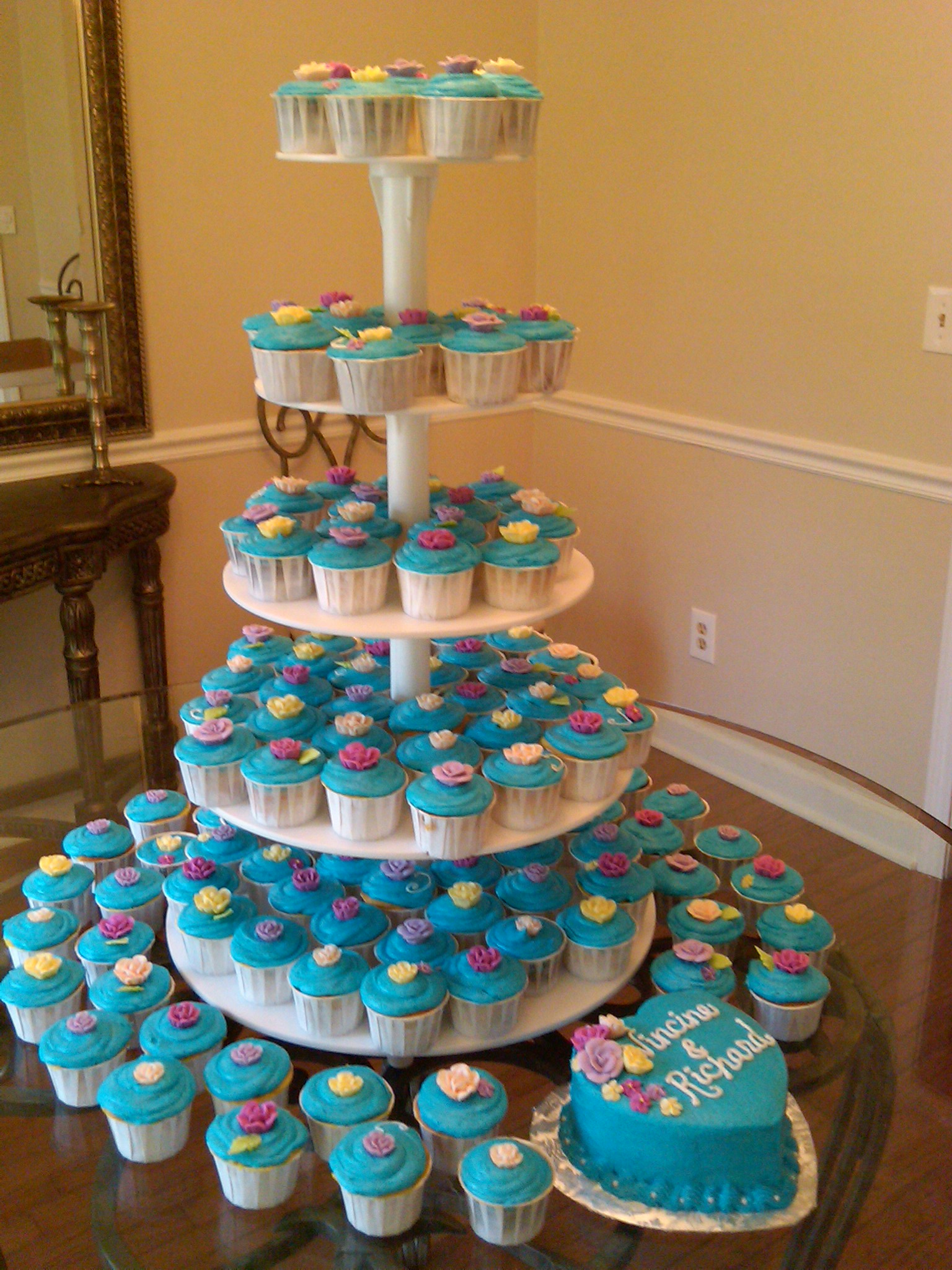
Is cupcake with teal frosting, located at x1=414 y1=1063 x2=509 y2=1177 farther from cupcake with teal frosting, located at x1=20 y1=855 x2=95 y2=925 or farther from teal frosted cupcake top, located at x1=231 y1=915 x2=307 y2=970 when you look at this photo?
cupcake with teal frosting, located at x1=20 y1=855 x2=95 y2=925

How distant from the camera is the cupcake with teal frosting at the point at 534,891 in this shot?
5.36 feet

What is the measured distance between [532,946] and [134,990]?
478mm

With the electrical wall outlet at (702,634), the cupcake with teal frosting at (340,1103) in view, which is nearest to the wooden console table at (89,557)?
the cupcake with teal frosting at (340,1103)

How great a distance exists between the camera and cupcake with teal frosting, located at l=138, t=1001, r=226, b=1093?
1.40 metres

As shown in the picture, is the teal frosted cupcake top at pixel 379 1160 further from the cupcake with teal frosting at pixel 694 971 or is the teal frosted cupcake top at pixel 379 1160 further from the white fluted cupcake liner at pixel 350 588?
the white fluted cupcake liner at pixel 350 588

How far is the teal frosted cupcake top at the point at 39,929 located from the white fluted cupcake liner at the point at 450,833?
1.57 feet

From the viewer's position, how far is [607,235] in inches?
119

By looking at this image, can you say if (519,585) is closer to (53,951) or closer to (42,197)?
(53,951)

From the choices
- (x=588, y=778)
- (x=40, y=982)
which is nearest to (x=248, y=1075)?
(x=40, y=982)

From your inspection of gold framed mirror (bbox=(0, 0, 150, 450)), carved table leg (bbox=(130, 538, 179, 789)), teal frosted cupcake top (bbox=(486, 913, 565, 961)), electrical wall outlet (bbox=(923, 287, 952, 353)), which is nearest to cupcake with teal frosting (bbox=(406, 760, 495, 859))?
teal frosted cupcake top (bbox=(486, 913, 565, 961))

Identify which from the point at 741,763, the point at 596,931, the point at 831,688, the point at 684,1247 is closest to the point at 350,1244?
the point at 684,1247

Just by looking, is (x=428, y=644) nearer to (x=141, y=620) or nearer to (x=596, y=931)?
(x=596, y=931)

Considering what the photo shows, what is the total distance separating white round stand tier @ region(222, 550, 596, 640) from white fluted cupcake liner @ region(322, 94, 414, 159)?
525 millimetres

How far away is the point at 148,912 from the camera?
169cm
